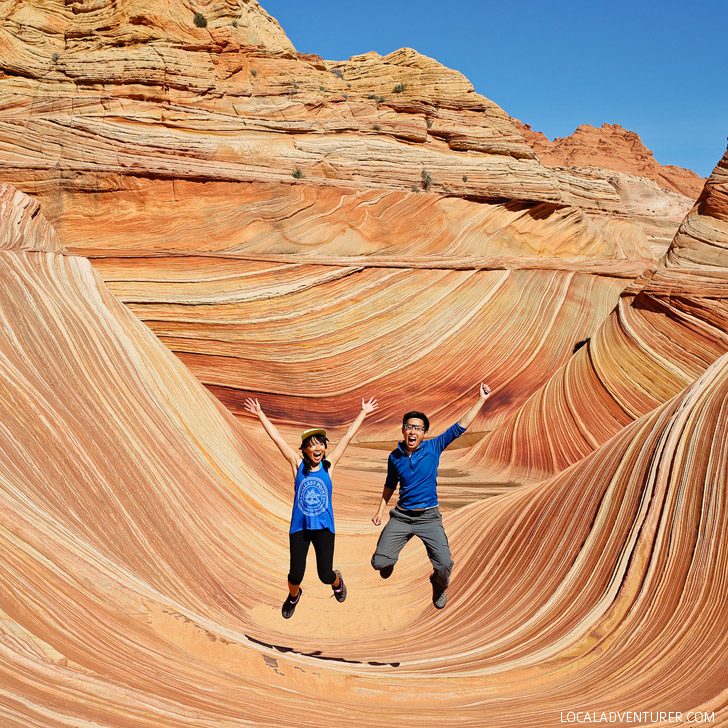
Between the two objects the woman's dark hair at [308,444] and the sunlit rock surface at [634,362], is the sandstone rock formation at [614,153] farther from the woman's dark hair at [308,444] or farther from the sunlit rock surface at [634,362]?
the woman's dark hair at [308,444]

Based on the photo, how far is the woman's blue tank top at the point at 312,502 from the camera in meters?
3.92

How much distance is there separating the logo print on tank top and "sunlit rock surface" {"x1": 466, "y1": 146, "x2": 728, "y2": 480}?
7.11 m

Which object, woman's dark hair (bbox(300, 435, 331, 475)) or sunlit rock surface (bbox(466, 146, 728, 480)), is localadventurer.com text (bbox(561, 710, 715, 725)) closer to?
woman's dark hair (bbox(300, 435, 331, 475))

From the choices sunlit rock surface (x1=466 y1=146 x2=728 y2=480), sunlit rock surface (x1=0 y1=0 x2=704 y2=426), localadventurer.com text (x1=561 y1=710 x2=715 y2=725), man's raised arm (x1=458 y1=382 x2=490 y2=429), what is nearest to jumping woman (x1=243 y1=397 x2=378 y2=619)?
man's raised arm (x1=458 y1=382 x2=490 y2=429)

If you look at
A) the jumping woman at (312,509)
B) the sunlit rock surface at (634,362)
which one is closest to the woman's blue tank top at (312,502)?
the jumping woman at (312,509)

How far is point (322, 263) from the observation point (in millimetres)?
14078

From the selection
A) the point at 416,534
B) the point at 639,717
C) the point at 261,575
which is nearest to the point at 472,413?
the point at 416,534

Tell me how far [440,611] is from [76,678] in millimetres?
3349

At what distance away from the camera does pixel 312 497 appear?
12.9 feet

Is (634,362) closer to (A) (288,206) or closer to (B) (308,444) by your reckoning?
(A) (288,206)

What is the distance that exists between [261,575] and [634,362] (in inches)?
275

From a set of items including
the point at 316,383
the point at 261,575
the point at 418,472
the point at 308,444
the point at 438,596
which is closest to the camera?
the point at 308,444

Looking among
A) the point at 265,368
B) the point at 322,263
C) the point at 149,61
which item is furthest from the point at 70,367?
the point at 149,61

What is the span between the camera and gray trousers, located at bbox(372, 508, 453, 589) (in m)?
4.52
